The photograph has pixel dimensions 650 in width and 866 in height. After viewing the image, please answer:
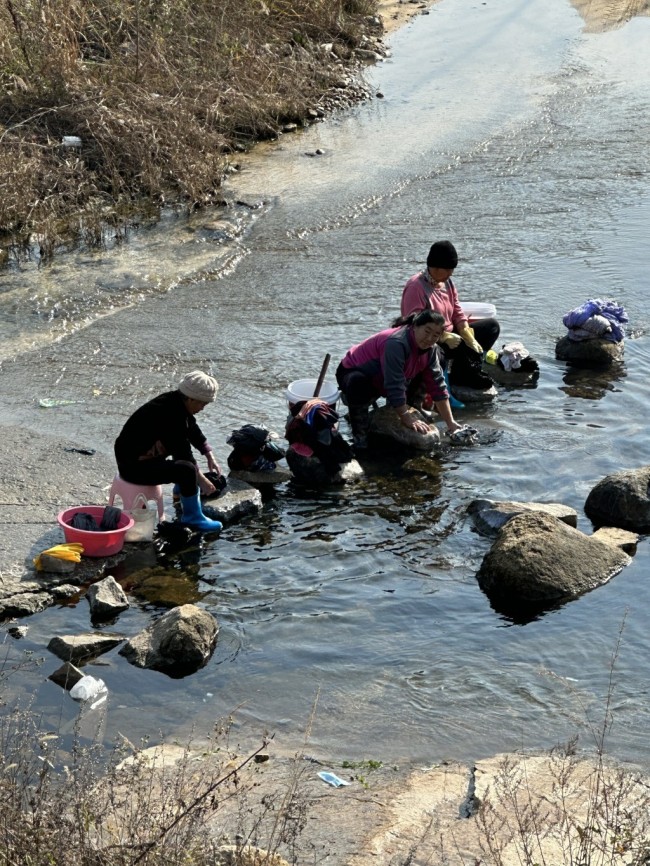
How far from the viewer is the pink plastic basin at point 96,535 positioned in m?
6.89

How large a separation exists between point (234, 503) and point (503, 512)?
74.0 inches

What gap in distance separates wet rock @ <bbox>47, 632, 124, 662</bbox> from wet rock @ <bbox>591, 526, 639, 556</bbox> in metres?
3.28

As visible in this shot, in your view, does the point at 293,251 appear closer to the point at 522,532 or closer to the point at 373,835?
the point at 522,532

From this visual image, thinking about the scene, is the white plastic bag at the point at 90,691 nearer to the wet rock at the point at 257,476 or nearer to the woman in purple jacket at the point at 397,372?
the wet rock at the point at 257,476

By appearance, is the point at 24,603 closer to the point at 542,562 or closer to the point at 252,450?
the point at 252,450

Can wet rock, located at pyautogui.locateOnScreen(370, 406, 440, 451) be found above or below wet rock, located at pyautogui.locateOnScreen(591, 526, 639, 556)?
above

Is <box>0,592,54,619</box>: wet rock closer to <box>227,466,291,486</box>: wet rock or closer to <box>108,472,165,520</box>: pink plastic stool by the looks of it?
<box>108,472,165,520</box>: pink plastic stool

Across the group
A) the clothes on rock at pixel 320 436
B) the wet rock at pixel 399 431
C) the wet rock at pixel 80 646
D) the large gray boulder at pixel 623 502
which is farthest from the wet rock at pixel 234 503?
the large gray boulder at pixel 623 502

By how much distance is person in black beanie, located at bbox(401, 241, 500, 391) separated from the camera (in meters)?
8.76


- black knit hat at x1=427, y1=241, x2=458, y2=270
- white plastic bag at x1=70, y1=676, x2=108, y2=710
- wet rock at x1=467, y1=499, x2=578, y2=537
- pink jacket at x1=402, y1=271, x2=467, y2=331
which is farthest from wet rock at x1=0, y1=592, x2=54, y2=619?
black knit hat at x1=427, y1=241, x2=458, y2=270

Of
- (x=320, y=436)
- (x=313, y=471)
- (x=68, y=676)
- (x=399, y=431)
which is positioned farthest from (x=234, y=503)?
(x=68, y=676)

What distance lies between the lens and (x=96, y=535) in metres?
6.89

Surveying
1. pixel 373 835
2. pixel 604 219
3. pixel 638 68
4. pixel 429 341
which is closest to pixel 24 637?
pixel 373 835

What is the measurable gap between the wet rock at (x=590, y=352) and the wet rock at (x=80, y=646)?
5.62 meters
